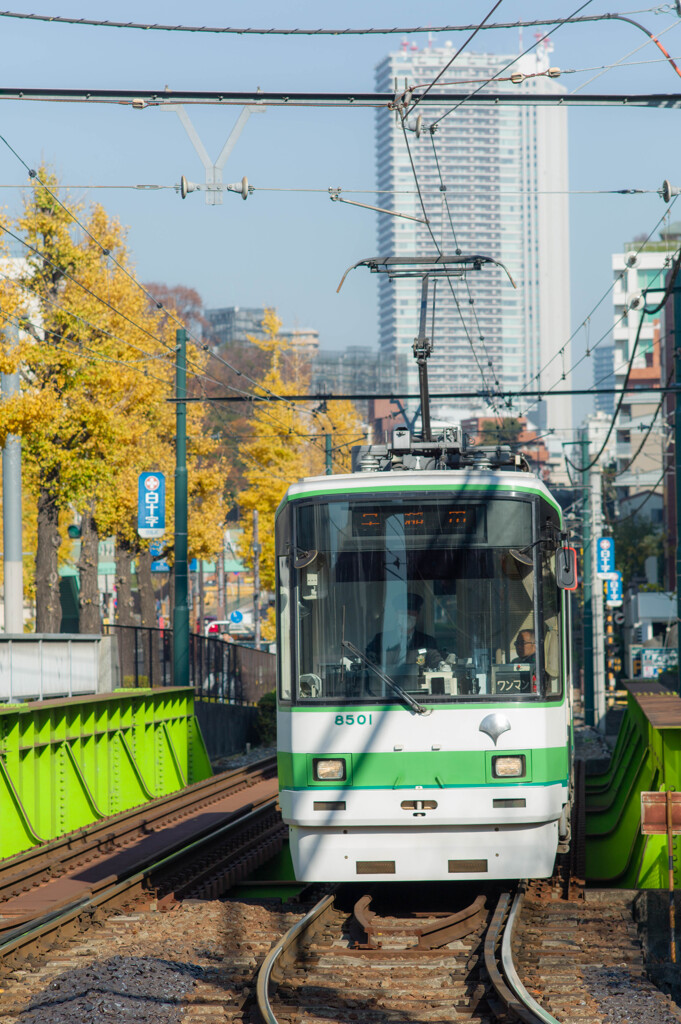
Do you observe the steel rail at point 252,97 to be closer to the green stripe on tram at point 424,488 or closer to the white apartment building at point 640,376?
the green stripe on tram at point 424,488

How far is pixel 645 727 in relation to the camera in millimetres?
13031

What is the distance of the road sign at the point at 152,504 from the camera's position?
88.8ft

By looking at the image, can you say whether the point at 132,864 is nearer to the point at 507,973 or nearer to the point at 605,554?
the point at 507,973

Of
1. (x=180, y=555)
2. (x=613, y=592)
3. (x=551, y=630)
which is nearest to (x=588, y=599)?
(x=613, y=592)

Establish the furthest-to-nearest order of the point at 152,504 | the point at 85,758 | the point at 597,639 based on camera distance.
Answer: the point at 597,639 < the point at 152,504 < the point at 85,758

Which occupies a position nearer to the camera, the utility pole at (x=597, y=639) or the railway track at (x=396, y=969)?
the railway track at (x=396, y=969)

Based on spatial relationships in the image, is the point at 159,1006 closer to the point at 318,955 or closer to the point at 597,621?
the point at 318,955

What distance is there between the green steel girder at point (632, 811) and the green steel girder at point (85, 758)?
5705 mm

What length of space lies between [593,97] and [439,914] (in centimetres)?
759

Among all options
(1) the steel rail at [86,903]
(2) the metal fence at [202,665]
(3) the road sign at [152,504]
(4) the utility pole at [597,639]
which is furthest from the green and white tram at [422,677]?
(4) the utility pole at [597,639]

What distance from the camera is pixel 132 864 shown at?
1245 centimetres

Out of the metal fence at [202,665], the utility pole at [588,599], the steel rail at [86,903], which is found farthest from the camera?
the utility pole at [588,599]

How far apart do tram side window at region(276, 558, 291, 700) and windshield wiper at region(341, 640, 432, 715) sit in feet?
1.54

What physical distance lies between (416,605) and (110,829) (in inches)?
269
